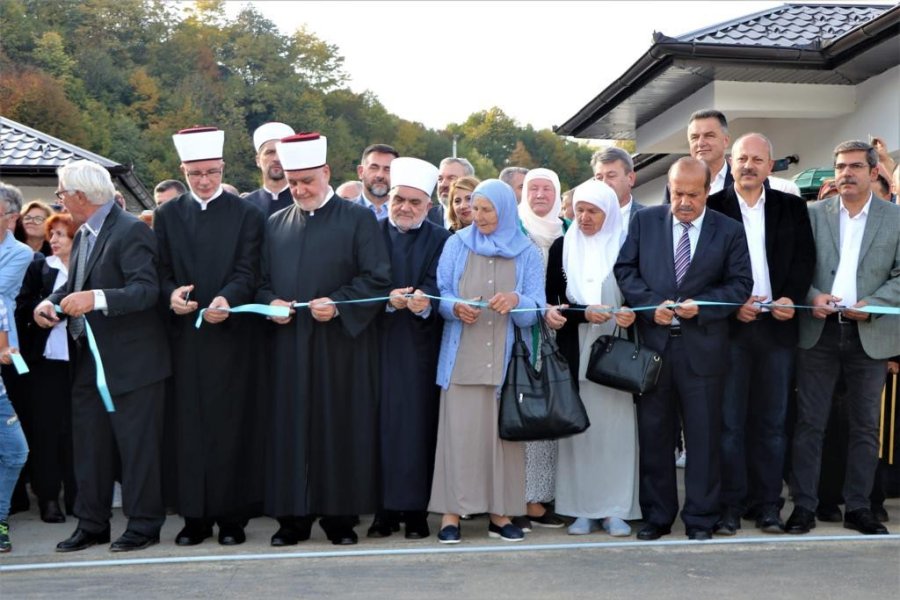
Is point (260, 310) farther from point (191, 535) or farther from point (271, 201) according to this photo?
point (271, 201)

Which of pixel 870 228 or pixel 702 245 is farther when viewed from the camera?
pixel 870 228

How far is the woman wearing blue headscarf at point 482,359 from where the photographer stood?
6668 mm

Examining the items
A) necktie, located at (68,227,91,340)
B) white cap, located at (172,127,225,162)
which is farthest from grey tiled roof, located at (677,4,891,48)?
necktie, located at (68,227,91,340)

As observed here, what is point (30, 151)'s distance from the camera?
15.7 meters

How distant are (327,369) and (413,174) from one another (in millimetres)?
1339

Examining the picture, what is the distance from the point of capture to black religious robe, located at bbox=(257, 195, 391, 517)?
6.65 m

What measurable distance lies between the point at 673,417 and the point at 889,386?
5.98 feet

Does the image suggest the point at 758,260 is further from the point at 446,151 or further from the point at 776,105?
the point at 446,151

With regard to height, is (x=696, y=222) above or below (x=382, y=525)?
above

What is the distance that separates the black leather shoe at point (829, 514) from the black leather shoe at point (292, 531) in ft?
10.6

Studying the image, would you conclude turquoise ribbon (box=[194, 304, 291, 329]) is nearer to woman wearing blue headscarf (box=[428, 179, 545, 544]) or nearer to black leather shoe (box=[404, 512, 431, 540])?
woman wearing blue headscarf (box=[428, 179, 545, 544])

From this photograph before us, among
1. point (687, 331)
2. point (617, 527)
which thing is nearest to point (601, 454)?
point (617, 527)

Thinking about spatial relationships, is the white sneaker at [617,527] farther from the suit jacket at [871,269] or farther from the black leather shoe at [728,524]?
the suit jacket at [871,269]

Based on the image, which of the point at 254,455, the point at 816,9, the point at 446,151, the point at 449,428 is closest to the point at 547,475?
the point at 449,428
